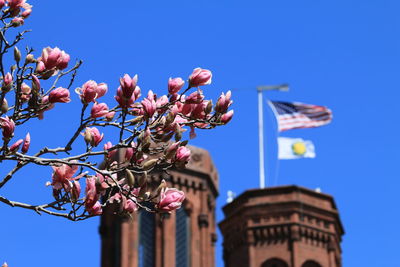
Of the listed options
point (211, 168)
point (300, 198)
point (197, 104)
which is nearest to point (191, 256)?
point (211, 168)

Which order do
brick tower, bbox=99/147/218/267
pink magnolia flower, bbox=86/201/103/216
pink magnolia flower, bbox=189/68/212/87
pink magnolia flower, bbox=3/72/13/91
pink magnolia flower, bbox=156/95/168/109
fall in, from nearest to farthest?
1. pink magnolia flower, bbox=86/201/103/216
2. pink magnolia flower, bbox=3/72/13/91
3. pink magnolia flower, bbox=189/68/212/87
4. pink magnolia flower, bbox=156/95/168/109
5. brick tower, bbox=99/147/218/267

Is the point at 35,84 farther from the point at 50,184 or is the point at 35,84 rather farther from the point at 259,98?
the point at 259,98

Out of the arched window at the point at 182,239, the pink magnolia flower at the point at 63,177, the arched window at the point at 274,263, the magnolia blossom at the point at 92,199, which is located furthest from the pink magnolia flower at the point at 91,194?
the arched window at the point at 274,263

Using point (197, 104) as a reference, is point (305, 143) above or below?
above

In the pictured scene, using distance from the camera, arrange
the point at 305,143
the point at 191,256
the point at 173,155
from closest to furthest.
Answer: the point at 173,155, the point at 191,256, the point at 305,143

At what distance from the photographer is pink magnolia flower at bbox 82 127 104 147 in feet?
34.1

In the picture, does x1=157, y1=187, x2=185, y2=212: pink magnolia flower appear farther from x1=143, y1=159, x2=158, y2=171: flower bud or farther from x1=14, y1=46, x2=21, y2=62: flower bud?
→ x1=14, y1=46, x2=21, y2=62: flower bud

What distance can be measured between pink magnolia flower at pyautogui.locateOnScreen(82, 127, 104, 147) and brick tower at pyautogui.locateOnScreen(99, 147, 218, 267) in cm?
4516

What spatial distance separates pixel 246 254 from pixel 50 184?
5532 cm

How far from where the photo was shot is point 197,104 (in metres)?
10.8

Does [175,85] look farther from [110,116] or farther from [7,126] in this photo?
[7,126]

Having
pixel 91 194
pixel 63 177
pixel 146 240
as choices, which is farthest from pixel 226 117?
pixel 146 240

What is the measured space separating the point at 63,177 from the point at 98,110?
0.73 metres

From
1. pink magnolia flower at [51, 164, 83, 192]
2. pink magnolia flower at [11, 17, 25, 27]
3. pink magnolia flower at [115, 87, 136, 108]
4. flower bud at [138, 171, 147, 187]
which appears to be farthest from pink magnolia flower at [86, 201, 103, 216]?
pink magnolia flower at [11, 17, 25, 27]
